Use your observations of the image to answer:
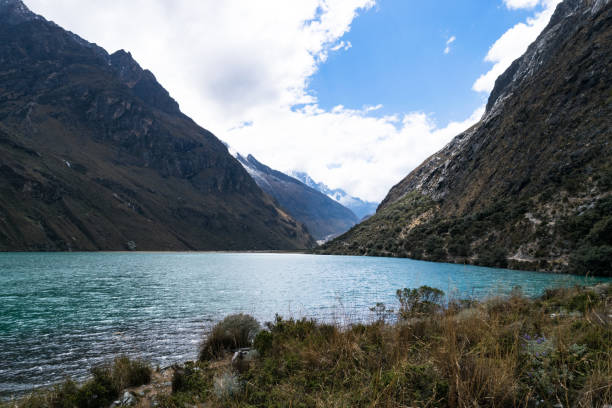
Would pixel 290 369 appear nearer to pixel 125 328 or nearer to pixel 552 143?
pixel 125 328

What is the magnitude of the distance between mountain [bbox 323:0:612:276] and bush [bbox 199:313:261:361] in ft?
148

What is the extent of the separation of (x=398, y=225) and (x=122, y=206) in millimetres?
145248

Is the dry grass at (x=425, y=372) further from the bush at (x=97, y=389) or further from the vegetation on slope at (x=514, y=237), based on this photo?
the vegetation on slope at (x=514, y=237)

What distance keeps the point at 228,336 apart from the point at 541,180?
245 feet

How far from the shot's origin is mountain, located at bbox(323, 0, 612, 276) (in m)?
47.0

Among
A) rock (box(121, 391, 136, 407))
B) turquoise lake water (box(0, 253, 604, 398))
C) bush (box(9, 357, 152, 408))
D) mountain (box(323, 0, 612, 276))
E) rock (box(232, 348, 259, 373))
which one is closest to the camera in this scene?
bush (box(9, 357, 152, 408))

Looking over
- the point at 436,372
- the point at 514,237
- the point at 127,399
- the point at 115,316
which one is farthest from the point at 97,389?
the point at 514,237

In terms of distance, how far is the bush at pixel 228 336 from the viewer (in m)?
9.98

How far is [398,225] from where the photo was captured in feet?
385

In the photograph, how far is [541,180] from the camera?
63.4m

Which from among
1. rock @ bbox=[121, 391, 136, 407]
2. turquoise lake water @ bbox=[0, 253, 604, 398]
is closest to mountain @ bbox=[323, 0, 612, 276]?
turquoise lake water @ bbox=[0, 253, 604, 398]

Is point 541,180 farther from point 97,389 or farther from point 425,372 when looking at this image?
point 97,389

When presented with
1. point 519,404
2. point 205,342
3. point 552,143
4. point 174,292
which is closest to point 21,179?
point 174,292

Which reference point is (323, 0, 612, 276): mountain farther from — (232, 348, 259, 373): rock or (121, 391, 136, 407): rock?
(121, 391, 136, 407): rock
